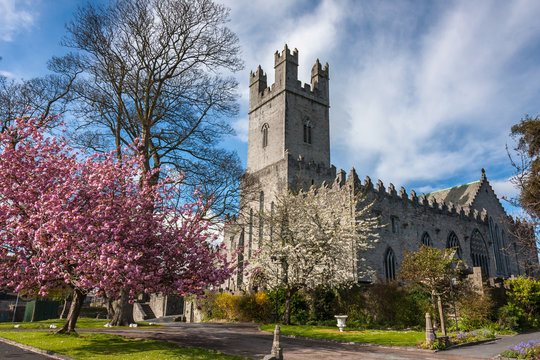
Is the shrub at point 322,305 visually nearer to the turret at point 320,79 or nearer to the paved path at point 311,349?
the paved path at point 311,349

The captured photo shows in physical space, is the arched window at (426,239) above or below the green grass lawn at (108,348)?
above

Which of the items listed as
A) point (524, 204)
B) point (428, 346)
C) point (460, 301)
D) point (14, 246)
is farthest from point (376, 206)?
point (14, 246)

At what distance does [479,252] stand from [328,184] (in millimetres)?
19023

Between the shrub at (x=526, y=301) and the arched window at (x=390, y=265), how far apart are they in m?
9.81

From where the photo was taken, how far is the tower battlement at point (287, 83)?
133 ft

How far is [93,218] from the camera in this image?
12.2 meters

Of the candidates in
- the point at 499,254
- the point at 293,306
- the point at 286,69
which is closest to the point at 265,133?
the point at 286,69

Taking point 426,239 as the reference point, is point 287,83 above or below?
above

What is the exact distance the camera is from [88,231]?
1191 cm

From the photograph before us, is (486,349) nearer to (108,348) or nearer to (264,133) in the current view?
(108,348)

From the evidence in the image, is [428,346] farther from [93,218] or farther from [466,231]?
[466,231]

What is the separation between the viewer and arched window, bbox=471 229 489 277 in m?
38.2

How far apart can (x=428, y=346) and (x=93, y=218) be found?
12.0m

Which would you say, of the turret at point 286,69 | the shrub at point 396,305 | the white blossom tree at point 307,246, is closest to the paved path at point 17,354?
the white blossom tree at point 307,246
